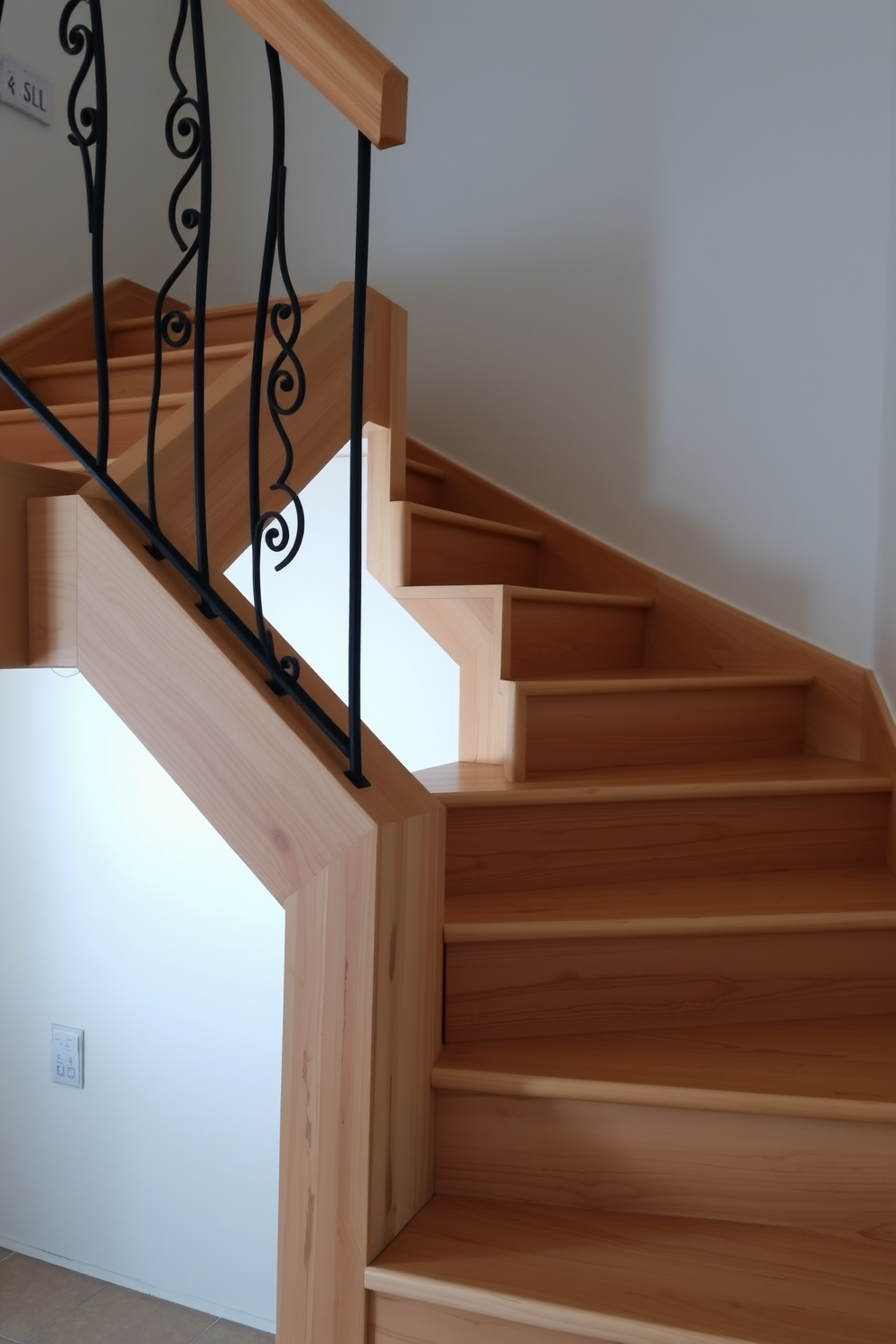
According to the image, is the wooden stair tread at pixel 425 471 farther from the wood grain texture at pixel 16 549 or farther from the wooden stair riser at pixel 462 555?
the wood grain texture at pixel 16 549

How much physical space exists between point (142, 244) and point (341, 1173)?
10.2 feet

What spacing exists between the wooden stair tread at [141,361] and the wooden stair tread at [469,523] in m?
0.52

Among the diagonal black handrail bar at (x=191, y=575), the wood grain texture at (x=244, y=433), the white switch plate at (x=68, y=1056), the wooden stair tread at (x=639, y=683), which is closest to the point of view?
the diagonal black handrail bar at (x=191, y=575)

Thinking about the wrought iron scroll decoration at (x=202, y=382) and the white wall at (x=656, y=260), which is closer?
the wrought iron scroll decoration at (x=202, y=382)

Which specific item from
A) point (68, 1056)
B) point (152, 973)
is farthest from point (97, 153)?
point (68, 1056)

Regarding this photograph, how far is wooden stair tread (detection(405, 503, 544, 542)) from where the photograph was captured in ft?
7.87

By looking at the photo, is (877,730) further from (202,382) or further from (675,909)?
(202,382)

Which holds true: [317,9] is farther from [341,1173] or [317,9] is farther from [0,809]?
[0,809]

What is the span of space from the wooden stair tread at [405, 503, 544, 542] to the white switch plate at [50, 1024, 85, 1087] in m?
1.78

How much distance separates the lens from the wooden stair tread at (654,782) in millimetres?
1836

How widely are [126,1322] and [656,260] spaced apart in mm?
3139

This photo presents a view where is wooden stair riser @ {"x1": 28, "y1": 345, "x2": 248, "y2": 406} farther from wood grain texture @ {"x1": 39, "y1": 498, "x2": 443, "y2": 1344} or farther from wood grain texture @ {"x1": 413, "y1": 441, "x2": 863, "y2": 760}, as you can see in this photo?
wood grain texture @ {"x1": 39, "y1": 498, "x2": 443, "y2": 1344}

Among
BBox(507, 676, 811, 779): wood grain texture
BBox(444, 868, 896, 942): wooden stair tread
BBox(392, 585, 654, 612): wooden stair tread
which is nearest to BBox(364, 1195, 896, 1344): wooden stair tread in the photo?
BBox(444, 868, 896, 942): wooden stair tread

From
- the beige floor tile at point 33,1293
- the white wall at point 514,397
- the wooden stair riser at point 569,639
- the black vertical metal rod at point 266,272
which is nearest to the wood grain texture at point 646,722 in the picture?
the wooden stair riser at point 569,639
